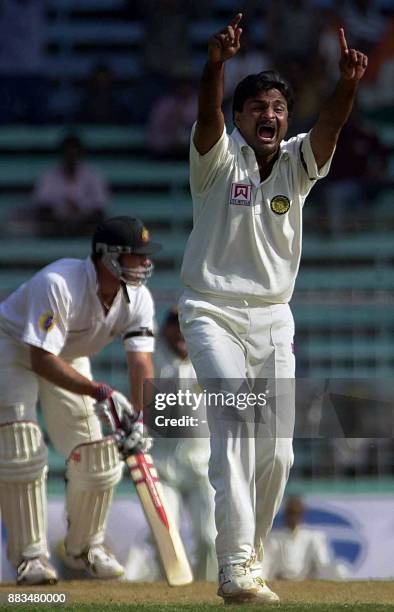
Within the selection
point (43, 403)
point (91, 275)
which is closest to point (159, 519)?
point (43, 403)

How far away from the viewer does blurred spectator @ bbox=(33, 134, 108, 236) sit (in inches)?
469

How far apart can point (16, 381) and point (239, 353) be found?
6.76 feet

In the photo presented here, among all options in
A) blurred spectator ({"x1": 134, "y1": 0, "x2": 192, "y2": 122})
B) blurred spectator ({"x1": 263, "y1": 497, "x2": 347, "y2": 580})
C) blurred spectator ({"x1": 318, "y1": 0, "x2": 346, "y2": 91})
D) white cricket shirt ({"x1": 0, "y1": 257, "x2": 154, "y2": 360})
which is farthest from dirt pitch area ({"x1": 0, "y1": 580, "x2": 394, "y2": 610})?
blurred spectator ({"x1": 134, "y1": 0, "x2": 192, "y2": 122})

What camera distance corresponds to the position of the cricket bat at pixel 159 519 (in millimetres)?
6664

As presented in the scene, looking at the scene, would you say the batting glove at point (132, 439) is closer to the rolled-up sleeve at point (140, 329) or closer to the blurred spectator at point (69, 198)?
the rolled-up sleeve at point (140, 329)

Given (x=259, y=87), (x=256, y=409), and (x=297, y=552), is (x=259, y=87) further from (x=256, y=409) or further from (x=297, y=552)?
(x=297, y=552)

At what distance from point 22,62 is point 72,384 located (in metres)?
7.43

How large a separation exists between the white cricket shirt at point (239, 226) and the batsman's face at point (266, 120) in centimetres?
5

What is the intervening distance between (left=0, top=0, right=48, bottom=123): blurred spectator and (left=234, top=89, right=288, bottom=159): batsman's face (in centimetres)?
821

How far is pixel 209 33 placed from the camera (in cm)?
1389

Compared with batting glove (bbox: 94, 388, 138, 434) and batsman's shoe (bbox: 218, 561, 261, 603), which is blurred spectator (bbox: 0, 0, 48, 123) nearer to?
batting glove (bbox: 94, 388, 138, 434)

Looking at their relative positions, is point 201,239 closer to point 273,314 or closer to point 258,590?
point 273,314

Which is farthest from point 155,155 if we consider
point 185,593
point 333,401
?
point 185,593

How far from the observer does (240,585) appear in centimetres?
503
